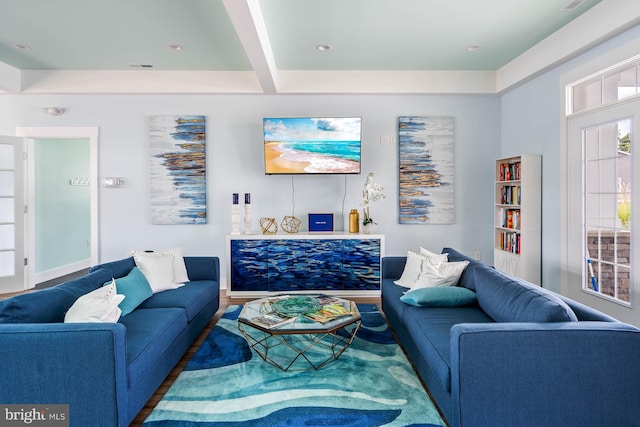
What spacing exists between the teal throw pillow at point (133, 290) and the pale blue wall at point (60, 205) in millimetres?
3547

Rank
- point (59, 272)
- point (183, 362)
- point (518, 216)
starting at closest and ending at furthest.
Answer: point (183, 362) < point (518, 216) < point (59, 272)

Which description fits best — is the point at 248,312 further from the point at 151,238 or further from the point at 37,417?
the point at 151,238

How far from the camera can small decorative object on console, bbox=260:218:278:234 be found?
465 cm

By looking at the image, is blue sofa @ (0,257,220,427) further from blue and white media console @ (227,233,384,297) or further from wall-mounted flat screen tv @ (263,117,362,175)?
wall-mounted flat screen tv @ (263,117,362,175)

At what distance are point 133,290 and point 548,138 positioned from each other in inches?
173

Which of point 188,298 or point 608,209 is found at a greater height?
point 608,209

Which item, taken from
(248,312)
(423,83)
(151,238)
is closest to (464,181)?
(423,83)

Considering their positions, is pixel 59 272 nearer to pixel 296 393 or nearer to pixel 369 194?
pixel 369 194

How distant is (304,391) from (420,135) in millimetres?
3753

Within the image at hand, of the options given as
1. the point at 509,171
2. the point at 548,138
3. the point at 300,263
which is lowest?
the point at 300,263

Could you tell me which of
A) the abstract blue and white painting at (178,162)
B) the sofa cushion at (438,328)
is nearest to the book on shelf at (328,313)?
the sofa cushion at (438,328)

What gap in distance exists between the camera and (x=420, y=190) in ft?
16.1

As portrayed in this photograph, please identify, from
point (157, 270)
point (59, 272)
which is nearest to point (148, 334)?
point (157, 270)

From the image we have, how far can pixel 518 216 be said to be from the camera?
4.34 m
